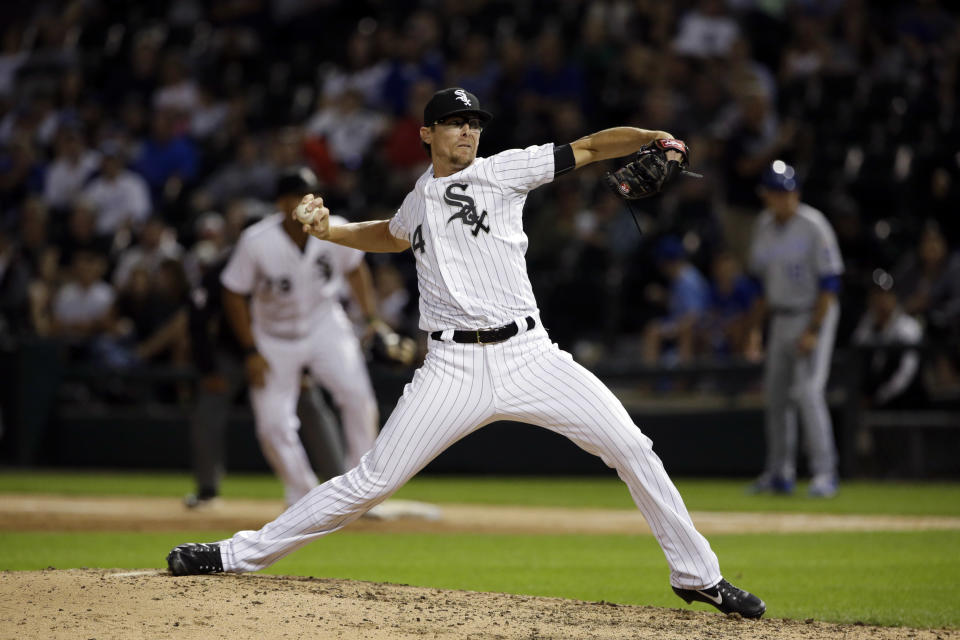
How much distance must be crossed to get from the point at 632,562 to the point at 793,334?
12.6 feet

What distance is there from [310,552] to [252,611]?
106 inches

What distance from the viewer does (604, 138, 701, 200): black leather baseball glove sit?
15.8 feet

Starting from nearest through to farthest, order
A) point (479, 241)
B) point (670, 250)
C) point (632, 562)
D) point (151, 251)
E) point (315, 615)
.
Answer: point (315, 615) → point (479, 241) → point (632, 562) → point (670, 250) → point (151, 251)

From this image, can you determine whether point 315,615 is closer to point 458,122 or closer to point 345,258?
point 458,122

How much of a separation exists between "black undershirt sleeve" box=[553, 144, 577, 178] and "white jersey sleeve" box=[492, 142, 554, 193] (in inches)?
0.6

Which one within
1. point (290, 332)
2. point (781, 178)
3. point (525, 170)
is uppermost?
point (781, 178)

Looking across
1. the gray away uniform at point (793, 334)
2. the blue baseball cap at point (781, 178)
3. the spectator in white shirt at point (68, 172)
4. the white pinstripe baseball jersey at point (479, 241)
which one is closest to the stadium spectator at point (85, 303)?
the spectator in white shirt at point (68, 172)

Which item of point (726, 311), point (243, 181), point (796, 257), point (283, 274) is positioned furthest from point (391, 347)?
point (243, 181)

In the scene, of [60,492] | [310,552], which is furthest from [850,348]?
[60,492]

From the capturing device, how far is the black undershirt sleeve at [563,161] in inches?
192

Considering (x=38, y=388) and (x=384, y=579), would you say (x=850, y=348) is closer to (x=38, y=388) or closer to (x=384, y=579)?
(x=384, y=579)

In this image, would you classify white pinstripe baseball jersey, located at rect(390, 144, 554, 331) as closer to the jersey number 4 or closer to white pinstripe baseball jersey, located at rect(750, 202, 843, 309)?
the jersey number 4

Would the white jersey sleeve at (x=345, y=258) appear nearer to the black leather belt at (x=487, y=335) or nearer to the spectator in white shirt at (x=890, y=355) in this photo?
the black leather belt at (x=487, y=335)

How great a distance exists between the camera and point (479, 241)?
4.86 m
